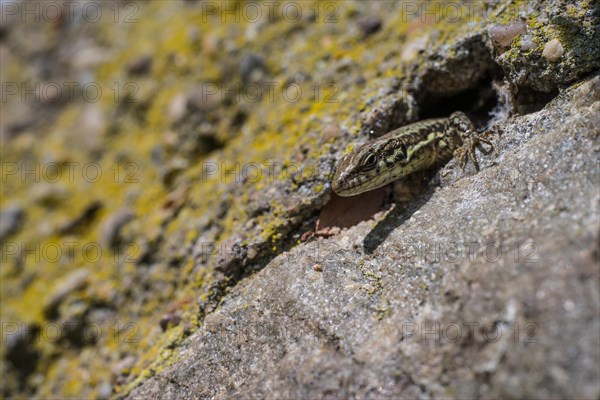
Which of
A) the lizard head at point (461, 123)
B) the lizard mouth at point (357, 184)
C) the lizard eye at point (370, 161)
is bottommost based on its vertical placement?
Result: the lizard head at point (461, 123)

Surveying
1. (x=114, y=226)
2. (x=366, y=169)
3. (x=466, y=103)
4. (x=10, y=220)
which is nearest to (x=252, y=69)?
(x=114, y=226)

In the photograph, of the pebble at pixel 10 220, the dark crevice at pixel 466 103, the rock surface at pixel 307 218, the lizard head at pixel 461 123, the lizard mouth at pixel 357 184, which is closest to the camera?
the rock surface at pixel 307 218

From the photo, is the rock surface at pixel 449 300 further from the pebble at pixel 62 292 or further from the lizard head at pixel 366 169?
the pebble at pixel 62 292

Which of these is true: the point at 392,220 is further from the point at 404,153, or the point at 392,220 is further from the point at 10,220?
the point at 10,220

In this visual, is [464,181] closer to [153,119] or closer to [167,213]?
[167,213]

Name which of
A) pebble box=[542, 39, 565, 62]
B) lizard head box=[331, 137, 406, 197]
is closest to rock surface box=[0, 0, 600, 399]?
pebble box=[542, 39, 565, 62]

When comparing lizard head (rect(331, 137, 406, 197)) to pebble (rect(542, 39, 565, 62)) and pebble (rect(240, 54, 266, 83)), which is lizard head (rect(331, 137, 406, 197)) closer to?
pebble (rect(542, 39, 565, 62))

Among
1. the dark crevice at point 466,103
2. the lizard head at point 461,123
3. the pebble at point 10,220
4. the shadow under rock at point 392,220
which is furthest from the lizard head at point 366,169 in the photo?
the pebble at point 10,220
